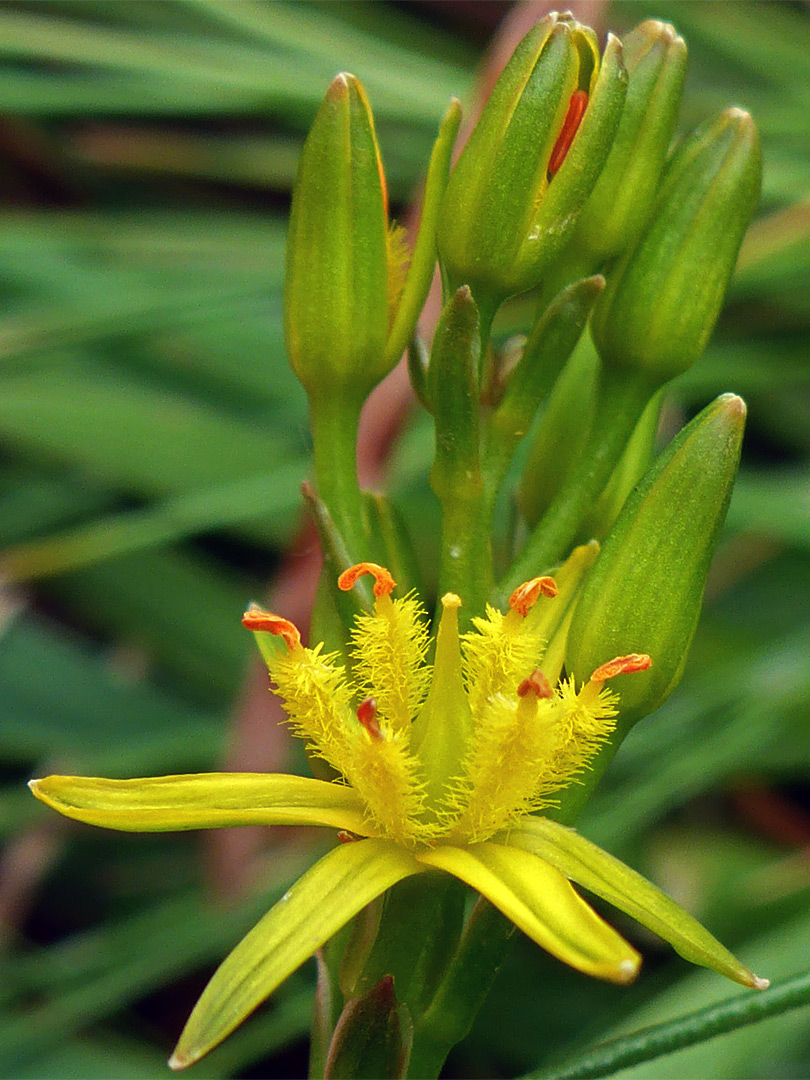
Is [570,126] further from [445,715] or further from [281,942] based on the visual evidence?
[281,942]

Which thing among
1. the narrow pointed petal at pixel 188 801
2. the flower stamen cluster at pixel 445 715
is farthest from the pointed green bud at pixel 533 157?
the narrow pointed petal at pixel 188 801

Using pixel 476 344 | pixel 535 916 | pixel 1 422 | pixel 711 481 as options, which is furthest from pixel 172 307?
pixel 535 916

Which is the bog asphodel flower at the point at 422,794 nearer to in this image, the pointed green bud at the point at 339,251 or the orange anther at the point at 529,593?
the orange anther at the point at 529,593

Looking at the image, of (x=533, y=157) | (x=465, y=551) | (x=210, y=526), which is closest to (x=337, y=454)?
(x=465, y=551)

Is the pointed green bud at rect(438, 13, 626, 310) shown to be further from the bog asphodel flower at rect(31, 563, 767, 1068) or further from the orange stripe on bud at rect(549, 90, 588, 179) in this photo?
the bog asphodel flower at rect(31, 563, 767, 1068)

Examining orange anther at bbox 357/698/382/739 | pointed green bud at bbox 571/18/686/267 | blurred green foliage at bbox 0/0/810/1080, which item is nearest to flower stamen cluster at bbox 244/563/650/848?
orange anther at bbox 357/698/382/739

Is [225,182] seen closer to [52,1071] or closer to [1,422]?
[1,422]
